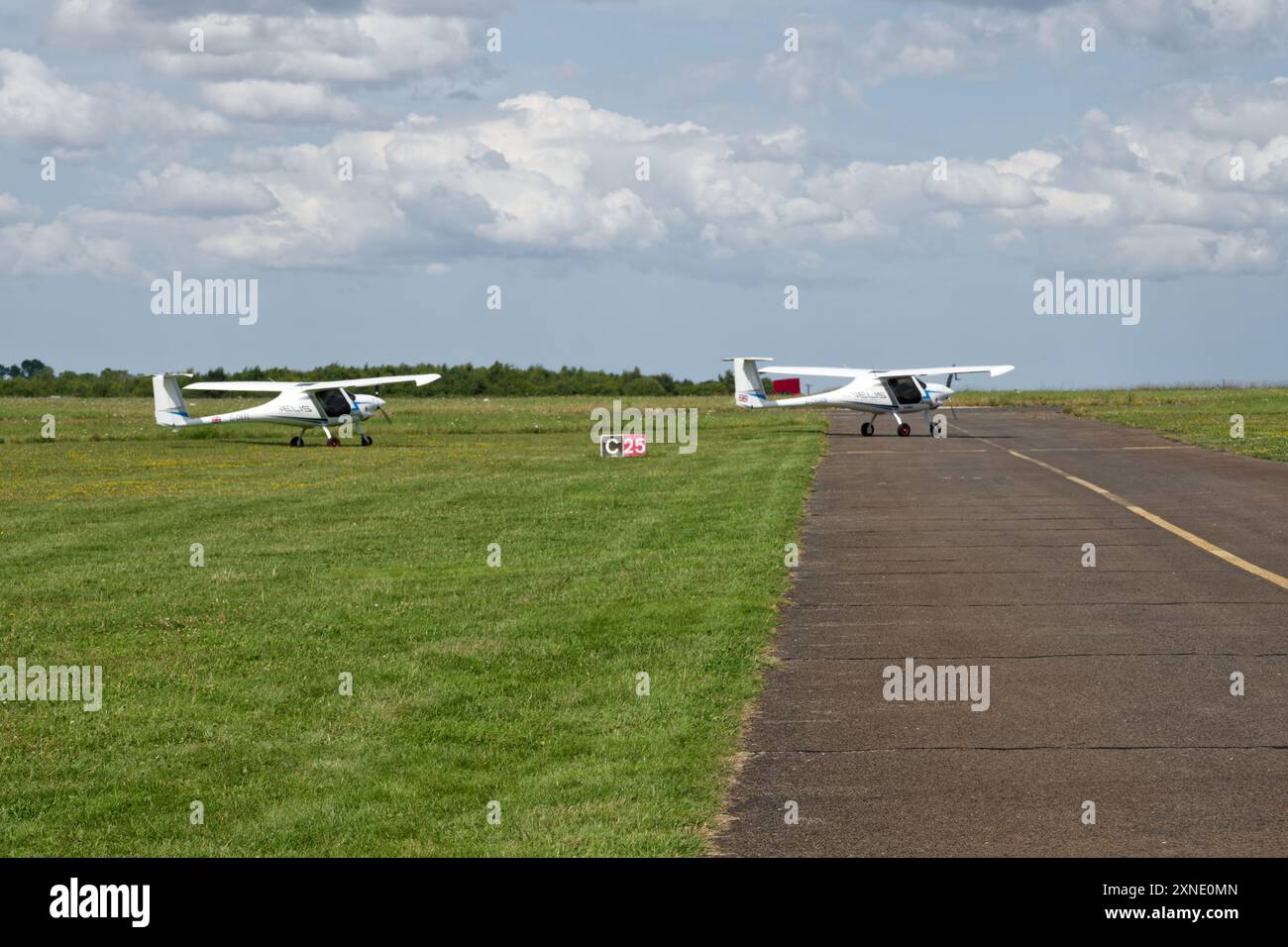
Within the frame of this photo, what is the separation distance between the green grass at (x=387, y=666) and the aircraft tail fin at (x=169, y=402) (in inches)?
1032

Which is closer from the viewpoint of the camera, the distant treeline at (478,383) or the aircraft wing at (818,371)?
the aircraft wing at (818,371)

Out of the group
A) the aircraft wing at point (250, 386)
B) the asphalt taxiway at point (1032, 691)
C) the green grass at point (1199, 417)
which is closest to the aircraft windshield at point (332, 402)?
the aircraft wing at point (250, 386)

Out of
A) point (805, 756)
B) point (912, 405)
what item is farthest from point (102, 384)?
point (805, 756)

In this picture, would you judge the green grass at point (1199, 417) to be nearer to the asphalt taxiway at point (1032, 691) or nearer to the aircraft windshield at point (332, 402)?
the asphalt taxiway at point (1032, 691)

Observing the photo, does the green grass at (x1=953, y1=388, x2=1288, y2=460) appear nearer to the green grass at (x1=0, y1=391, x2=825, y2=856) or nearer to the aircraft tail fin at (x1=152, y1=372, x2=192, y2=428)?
the green grass at (x1=0, y1=391, x2=825, y2=856)

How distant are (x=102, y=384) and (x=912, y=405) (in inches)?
4890

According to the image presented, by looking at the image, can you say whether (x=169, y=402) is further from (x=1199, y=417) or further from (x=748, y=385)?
(x=1199, y=417)

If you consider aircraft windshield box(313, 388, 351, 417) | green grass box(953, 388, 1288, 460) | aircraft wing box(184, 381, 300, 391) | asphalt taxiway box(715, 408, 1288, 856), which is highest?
aircraft wing box(184, 381, 300, 391)

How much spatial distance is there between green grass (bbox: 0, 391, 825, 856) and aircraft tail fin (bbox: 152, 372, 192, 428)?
2621 centimetres

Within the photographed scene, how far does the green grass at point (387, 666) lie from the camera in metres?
7.80

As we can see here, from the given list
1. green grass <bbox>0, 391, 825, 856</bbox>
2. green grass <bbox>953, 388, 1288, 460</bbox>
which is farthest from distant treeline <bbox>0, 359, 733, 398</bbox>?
green grass <bbox>0, 391, 825, 856</bbox>

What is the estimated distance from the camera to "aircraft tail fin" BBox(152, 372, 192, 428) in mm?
54000

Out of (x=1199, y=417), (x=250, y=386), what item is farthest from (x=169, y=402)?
(x=1199, y=417)
